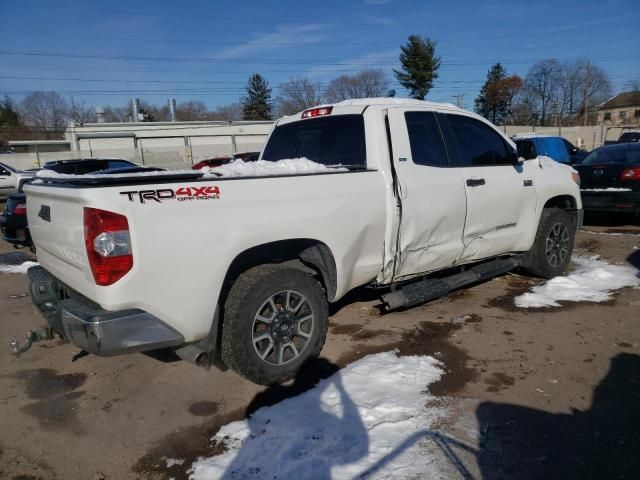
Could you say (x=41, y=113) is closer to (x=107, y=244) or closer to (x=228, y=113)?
(x=228, y=113)

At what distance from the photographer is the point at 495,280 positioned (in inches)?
247

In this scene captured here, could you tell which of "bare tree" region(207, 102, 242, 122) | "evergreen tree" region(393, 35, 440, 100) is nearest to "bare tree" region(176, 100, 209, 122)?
"bare tree" region(207, 102, 242, 122)

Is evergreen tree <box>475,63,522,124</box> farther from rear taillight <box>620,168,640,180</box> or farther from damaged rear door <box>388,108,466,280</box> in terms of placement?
damaged rear door <box>388,108,466,280</box>

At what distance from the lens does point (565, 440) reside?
2.79m

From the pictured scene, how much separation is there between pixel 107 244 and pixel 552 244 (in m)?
5.20

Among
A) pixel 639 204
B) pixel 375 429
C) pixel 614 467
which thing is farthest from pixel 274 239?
pixel 639 204

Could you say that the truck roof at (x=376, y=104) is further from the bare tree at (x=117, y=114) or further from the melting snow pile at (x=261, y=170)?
the bare tree at (x=117, y=114)

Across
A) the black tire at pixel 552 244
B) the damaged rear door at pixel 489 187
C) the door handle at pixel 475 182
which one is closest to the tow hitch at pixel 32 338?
the damaged rear door at pixel 489 187

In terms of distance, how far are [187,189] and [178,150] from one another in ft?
116

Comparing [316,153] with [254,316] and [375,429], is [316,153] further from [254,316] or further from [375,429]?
[375,429]

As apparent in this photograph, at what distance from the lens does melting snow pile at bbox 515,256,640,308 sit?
5301 mm

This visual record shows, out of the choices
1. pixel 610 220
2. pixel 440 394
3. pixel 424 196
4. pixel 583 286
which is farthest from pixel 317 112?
pixel 610 220

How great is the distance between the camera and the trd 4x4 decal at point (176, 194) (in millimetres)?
2721

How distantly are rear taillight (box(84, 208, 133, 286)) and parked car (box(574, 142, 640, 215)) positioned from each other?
30.4ft
